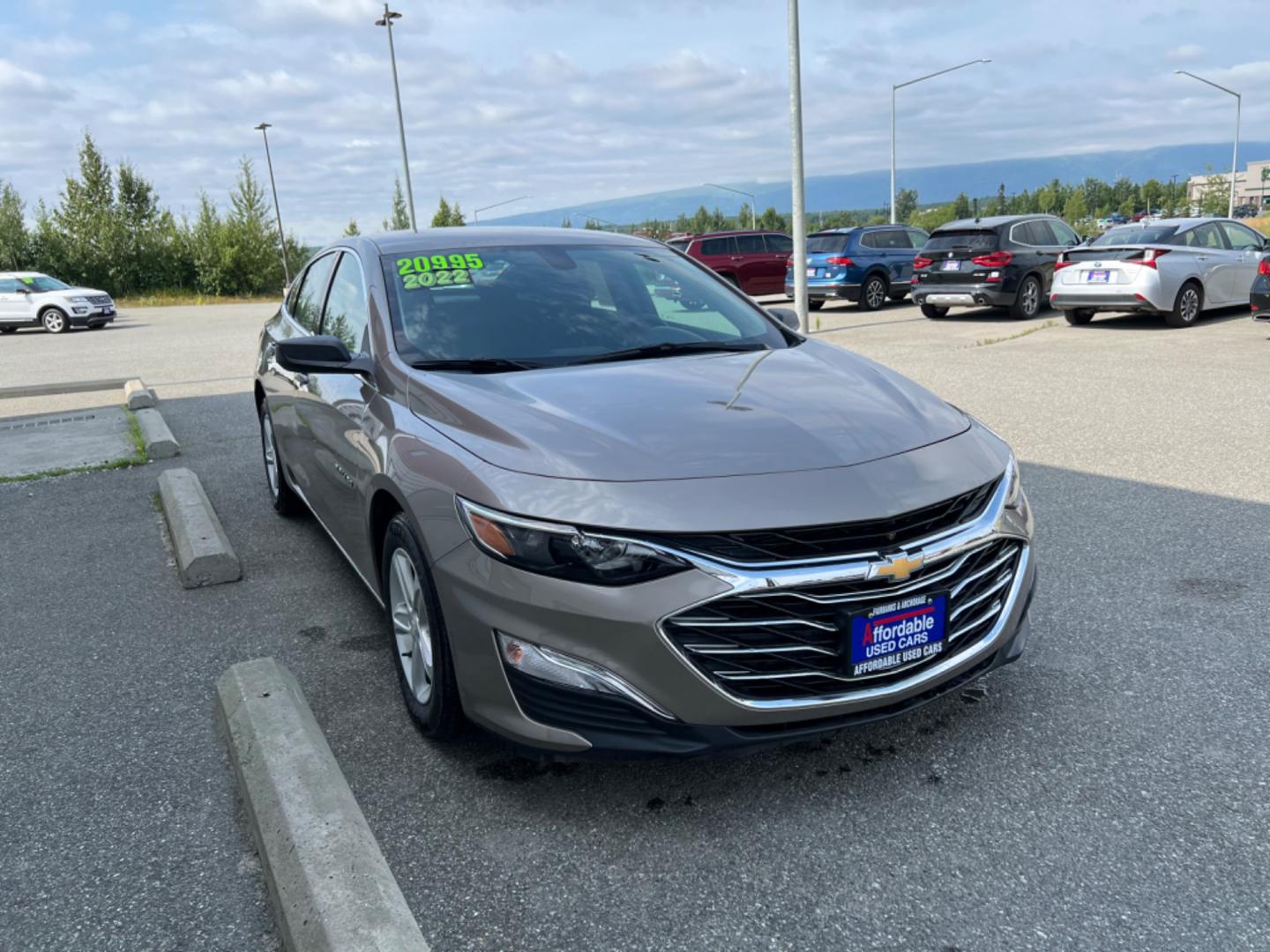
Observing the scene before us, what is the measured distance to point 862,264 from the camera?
2005 cm

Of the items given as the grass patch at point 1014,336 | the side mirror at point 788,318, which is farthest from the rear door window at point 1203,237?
the side mirror at point 788,318

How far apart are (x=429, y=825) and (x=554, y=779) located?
400 millimetres

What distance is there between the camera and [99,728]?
351 cm

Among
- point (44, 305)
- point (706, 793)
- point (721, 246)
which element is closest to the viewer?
point (706, 793)

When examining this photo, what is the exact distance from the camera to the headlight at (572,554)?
8.38ft

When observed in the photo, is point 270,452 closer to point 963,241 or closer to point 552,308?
point 552,308

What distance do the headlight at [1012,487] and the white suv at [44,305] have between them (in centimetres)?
2866

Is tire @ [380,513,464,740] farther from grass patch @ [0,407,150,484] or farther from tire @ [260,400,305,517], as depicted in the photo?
grass patch @ [0,407,150,484]

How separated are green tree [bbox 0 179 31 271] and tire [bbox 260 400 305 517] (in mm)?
47254

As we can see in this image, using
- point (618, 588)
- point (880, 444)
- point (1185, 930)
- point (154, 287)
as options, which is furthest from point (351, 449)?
point (154, 287)

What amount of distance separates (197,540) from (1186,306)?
556 inches

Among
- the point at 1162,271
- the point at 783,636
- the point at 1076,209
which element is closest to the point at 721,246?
the point at 1162,271

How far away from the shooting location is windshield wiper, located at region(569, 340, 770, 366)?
3744 mm

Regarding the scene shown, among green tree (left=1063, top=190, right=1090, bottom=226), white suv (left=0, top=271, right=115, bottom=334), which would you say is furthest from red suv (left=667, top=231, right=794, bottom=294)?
green tree (left=1063, top=190, right=1090, bottom=226)
